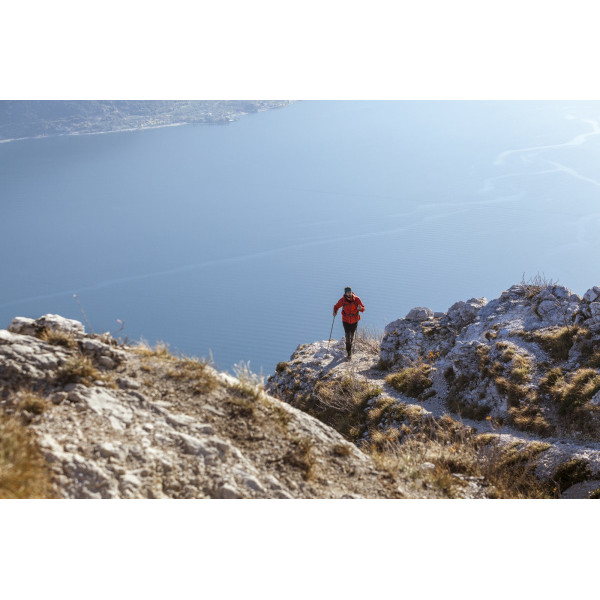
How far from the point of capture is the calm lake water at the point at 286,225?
291 feet

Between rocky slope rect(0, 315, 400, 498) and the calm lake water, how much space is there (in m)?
61.5

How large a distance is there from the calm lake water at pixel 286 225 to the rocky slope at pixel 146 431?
61540 millimetres

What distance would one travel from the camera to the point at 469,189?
126 m

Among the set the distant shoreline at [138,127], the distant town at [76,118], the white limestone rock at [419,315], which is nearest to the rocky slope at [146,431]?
the white limestone rock at [419,315]

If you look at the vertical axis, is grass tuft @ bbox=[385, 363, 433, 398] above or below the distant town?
below

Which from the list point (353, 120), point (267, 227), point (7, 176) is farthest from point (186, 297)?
point (353, 120)

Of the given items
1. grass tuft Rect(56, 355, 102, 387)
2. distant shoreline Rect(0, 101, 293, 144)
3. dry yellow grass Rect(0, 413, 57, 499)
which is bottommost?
dry yellow grass Rect(0, 413, 57, 499)

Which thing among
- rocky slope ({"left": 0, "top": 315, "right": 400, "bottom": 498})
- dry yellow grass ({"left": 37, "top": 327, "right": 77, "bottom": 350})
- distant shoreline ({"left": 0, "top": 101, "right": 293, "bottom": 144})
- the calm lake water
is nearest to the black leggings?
rocky slope ({"left": 0, "top": 315, "right": 400, "bottom": 498})

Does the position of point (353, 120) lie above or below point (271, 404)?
above

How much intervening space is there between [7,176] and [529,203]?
494ft

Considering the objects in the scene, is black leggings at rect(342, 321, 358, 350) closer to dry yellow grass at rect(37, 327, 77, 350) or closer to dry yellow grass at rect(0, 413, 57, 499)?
dry yellow grass at rect(37, 327, 77, 350)

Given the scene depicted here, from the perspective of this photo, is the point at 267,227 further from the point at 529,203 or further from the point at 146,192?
the point at 529,203

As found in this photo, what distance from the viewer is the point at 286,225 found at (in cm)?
11494

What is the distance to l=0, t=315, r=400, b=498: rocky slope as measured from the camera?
4.42 meters
